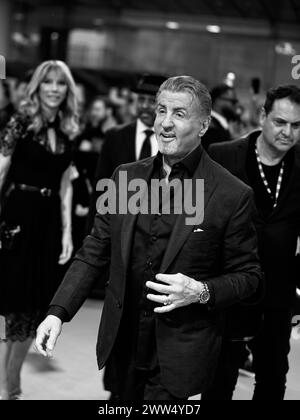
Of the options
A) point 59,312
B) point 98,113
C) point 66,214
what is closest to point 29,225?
point 66,214

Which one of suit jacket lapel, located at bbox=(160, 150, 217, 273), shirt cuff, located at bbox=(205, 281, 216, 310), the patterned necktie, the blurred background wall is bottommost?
shirt cuff, located at bbox=(205, 281, 216, 310)

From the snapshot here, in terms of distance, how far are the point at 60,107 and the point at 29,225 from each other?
2.07 ft

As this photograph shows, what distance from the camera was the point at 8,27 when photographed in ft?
45.4

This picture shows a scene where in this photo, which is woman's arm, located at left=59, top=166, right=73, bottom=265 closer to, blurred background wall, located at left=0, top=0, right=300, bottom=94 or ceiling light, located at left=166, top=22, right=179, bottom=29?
blurred background wall, located at left=0, top=0, right=300, bottom=94

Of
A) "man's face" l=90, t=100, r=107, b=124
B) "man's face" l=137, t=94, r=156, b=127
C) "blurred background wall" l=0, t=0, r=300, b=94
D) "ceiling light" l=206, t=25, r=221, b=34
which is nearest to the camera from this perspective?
"man's face" l=137, t=94, r=156, b=127

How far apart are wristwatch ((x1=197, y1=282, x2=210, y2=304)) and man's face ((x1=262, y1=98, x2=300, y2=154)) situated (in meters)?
1.03

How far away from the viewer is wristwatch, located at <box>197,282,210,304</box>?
2234 mm

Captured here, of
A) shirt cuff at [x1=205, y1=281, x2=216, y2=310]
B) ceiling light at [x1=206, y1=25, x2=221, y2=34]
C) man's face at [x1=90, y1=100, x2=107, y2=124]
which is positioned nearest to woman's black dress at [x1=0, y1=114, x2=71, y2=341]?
shirt cuff at [x1=205, y1=281, x2=216, y2=310]

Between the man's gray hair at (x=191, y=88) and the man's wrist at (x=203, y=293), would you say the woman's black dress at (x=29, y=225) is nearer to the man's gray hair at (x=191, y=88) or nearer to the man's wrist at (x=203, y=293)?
the man's gray hair at (x=191, y=88)

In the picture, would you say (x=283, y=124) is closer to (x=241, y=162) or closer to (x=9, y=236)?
(x=241, y=162)

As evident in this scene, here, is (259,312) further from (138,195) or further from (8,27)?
(8,27)

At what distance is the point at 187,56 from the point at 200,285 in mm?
11342

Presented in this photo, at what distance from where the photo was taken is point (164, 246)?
7.75ft

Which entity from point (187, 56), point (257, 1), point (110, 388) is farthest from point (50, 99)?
point (187, 56)
